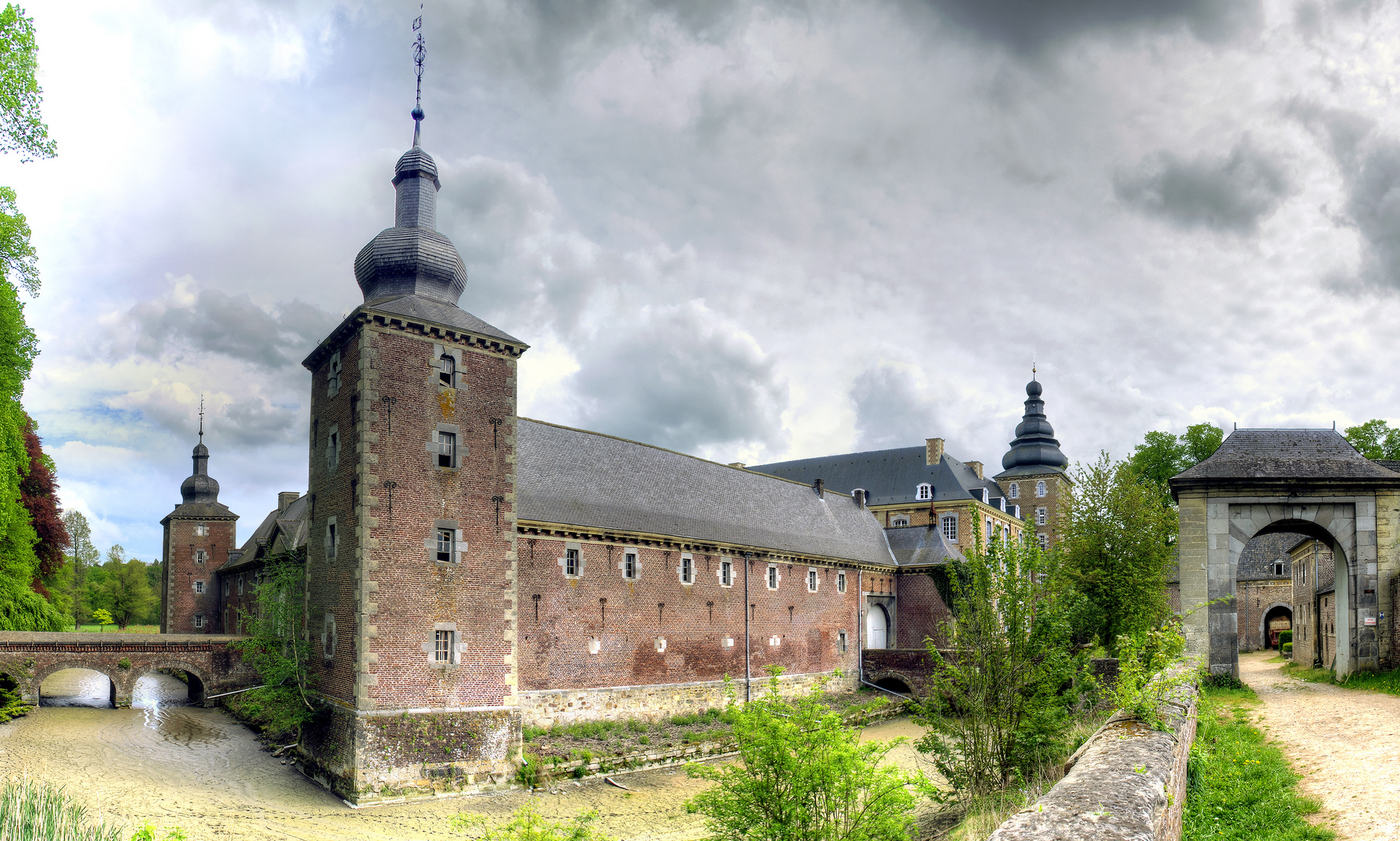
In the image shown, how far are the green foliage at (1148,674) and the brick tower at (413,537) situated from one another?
560 inches

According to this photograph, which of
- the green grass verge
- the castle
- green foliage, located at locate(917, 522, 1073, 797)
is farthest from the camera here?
the castle

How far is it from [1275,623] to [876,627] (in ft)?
84.3

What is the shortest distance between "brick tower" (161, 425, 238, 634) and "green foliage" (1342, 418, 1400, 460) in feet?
184

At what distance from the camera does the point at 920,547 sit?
3900cm

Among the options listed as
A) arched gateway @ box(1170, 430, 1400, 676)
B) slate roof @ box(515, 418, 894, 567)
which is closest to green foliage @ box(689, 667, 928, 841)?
slate roof @ box(515, 418, 894, 567)

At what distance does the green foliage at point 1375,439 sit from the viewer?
128ft

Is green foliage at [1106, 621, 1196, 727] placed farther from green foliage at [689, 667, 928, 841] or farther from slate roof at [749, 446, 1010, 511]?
slate roof at [749, 446, 1010, 511]

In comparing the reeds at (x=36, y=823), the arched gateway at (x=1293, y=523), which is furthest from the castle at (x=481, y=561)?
the reeds at (x=36, y=823)

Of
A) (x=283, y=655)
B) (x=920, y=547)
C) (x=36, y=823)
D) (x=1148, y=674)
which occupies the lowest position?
(x=283, y=655)

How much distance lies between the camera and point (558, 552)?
912 inches

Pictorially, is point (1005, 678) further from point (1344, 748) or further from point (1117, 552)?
point (1117, 552)

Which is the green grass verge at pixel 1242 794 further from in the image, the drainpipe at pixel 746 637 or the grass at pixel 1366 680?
the drainpipe at pixel 746 637

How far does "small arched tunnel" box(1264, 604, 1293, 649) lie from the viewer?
44750 mm

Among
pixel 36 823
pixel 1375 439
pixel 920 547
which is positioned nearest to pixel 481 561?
pixel 36 823
